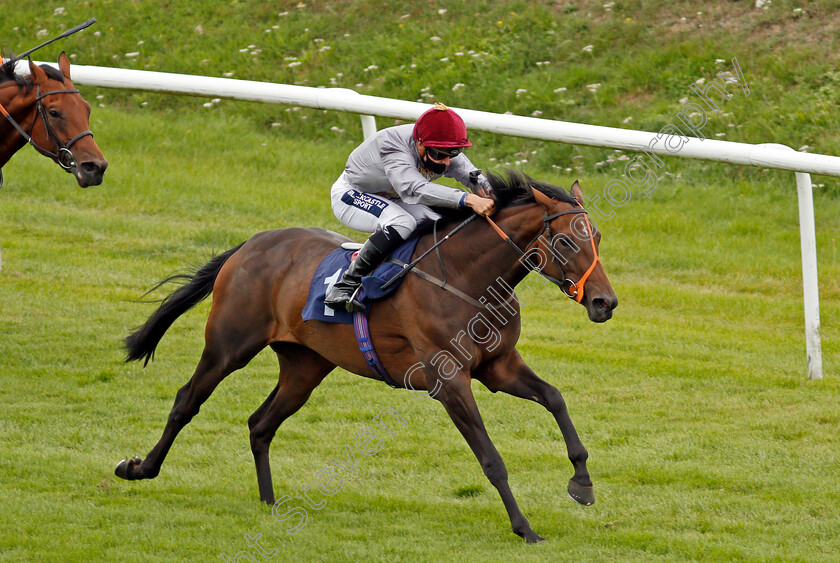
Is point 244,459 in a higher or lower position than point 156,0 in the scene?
higher

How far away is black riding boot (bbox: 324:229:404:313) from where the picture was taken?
5.28 m

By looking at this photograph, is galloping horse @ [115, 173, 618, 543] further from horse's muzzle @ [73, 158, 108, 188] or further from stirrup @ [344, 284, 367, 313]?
horse's muzzle @ [73, 158, 108, 188]

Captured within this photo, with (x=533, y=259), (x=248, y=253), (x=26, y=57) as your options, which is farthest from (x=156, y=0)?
(x=533, y=259)

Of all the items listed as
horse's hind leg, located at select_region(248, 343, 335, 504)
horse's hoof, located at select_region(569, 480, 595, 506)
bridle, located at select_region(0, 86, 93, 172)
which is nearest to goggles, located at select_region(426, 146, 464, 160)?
horse's hind leg, located at select_region(248, 343, 335, 504)

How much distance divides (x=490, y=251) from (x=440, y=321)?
411 mm

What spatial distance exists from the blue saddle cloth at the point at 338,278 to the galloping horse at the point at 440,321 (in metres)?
0.05

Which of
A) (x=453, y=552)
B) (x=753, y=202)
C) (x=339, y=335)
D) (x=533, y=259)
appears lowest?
(x=753, y=202)

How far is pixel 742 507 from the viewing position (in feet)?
17.8

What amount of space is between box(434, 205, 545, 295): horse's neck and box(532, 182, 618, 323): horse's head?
91 millimetres

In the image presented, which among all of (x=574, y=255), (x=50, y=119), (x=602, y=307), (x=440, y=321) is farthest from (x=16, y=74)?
(x=602, y=307)

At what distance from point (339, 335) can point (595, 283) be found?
1464 millimetres

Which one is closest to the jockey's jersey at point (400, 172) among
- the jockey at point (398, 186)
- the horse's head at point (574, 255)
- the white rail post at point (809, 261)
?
the jockey at point (398, 186)

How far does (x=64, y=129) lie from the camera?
6.63 metres

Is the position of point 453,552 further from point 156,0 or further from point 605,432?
point 156,0
